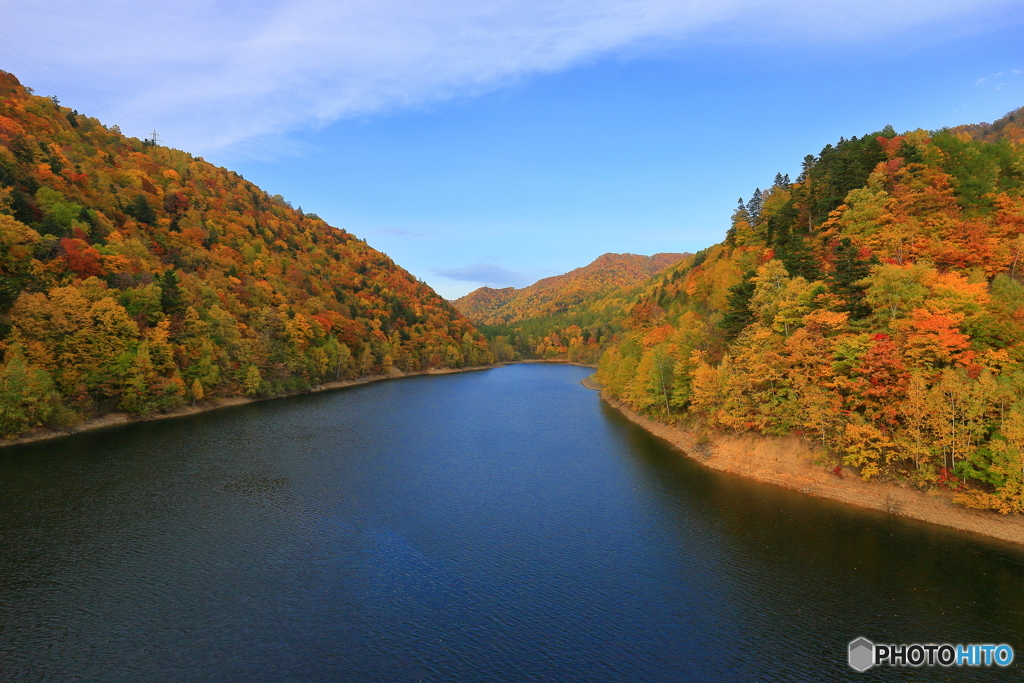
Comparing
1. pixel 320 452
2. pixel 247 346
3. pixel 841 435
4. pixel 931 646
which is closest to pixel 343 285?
pixel 247 346

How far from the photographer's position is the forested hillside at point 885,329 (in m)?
35.2

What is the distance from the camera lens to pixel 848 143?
72.6m

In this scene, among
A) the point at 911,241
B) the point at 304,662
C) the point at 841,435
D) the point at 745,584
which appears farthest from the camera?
the point at 911,241

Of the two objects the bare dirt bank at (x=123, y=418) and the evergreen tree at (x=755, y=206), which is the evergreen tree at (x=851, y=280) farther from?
the bare dirt bank at (x=123, y=418)

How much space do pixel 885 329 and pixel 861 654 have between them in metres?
30.6

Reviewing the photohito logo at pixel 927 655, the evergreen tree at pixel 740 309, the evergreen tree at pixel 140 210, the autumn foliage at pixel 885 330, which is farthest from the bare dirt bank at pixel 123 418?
the evergreen tree at pixel 740 309

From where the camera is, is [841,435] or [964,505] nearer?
[964,505]

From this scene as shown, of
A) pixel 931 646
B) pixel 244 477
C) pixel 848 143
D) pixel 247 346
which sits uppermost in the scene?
pixel 848 143

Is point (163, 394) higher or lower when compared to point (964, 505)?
higher

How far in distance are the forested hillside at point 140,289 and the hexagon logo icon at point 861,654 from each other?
7554 cm

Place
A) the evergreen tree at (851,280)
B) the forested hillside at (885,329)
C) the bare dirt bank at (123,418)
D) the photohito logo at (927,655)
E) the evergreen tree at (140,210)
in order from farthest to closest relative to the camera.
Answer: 1. the evergreen tree at (140,210)
2. the bare dirt bank at (123,418)
3. the evergreen tree at (851,280)
4. the forested hillside at (885,329)
5. the photohito logo at (927,655)

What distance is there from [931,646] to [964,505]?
58.7 ft

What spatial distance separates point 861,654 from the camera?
2158 cm

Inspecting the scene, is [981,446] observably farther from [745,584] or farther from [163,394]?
[163,394]
